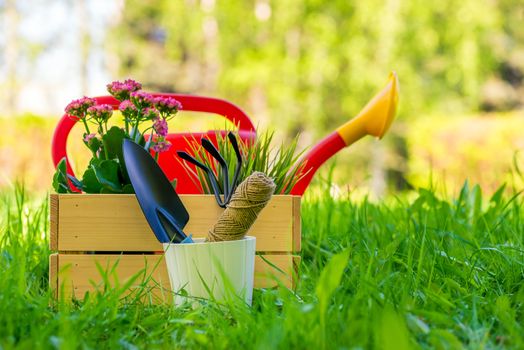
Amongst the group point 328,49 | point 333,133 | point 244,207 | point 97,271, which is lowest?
point 97,271

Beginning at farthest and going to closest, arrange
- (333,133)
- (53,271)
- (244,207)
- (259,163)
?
1. (333,133)
2. (259,163)
3. (53,271)
4. (244,207)

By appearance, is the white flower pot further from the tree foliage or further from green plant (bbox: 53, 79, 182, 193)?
the tree foliage

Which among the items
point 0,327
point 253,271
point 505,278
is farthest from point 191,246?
point 505,278

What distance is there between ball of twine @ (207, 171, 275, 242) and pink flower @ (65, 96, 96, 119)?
1.12 ft

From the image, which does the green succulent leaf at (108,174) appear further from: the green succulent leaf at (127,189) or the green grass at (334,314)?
the green grass at (334,314)

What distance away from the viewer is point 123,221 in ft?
3.44

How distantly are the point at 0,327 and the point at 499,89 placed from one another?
12.4 meters

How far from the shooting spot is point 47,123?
5512 millimetres

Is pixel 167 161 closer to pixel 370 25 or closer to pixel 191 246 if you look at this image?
pixel 191 246

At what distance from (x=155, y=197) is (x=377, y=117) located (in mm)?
575

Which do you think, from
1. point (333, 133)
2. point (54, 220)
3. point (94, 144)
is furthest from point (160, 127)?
point (333, 133)

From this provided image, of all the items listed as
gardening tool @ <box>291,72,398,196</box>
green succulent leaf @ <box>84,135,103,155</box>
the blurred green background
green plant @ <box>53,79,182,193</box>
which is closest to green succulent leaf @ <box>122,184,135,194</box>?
green plant @ <box>53,79,182,193</box>

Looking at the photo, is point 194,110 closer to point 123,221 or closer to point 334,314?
point 123,221

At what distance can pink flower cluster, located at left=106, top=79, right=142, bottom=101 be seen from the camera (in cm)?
108
